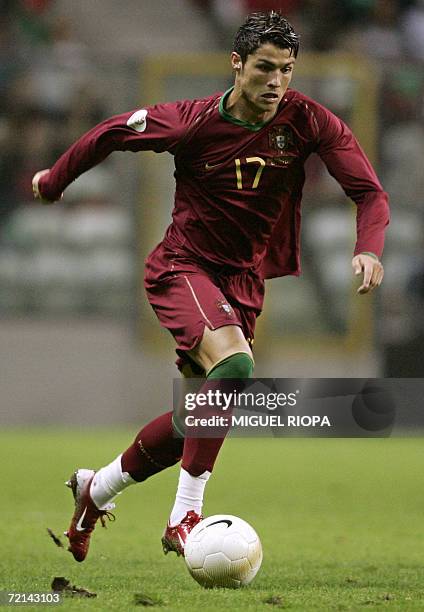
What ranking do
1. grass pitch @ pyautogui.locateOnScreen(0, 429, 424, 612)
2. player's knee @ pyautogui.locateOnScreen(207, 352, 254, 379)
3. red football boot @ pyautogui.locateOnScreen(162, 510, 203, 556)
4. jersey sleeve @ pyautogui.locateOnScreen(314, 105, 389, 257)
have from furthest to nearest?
jersey sleeve @ pyautogui.locateOnScreen(314, 105, 389, 257), red football boot @ pyautogui.locateOnScreen(162, 510, 203, 556), player's knee @ pyautogui.locateOnScreen(207, 352, 254, 379), grass pitch @ pyautogui.locateOnScreen(0, 429, 424, 612)

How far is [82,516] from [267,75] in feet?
6.18

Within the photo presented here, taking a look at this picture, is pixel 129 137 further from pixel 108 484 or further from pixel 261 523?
pixel 261 523

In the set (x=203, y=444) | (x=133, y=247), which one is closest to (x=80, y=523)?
(x=203, y=444)

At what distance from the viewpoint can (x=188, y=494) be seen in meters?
4.87

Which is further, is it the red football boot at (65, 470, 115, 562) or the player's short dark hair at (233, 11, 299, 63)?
the red football boot at (65, 470, 115, 562)

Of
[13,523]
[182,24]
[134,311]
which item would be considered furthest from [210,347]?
[182,24]

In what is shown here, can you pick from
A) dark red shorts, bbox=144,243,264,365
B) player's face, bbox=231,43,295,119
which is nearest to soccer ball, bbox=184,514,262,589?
dark red shorts, bbox=144,243,264,365

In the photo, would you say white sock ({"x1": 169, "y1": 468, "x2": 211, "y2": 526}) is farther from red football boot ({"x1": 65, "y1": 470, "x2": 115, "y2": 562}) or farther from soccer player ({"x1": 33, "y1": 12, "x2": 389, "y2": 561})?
red football boot ({"x1": 65, "y1": 470, "x2": 115, "y2": 562})

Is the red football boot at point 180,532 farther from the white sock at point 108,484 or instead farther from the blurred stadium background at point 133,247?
the blurred stadium background at point 133,247

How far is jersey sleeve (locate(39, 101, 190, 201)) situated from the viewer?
5.04m

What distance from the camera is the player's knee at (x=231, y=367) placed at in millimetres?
4711

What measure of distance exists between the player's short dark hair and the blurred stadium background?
23.4 feet

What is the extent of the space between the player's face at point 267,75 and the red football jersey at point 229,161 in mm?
161

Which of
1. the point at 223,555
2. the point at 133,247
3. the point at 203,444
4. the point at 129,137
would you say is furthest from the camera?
the point at 133,247
